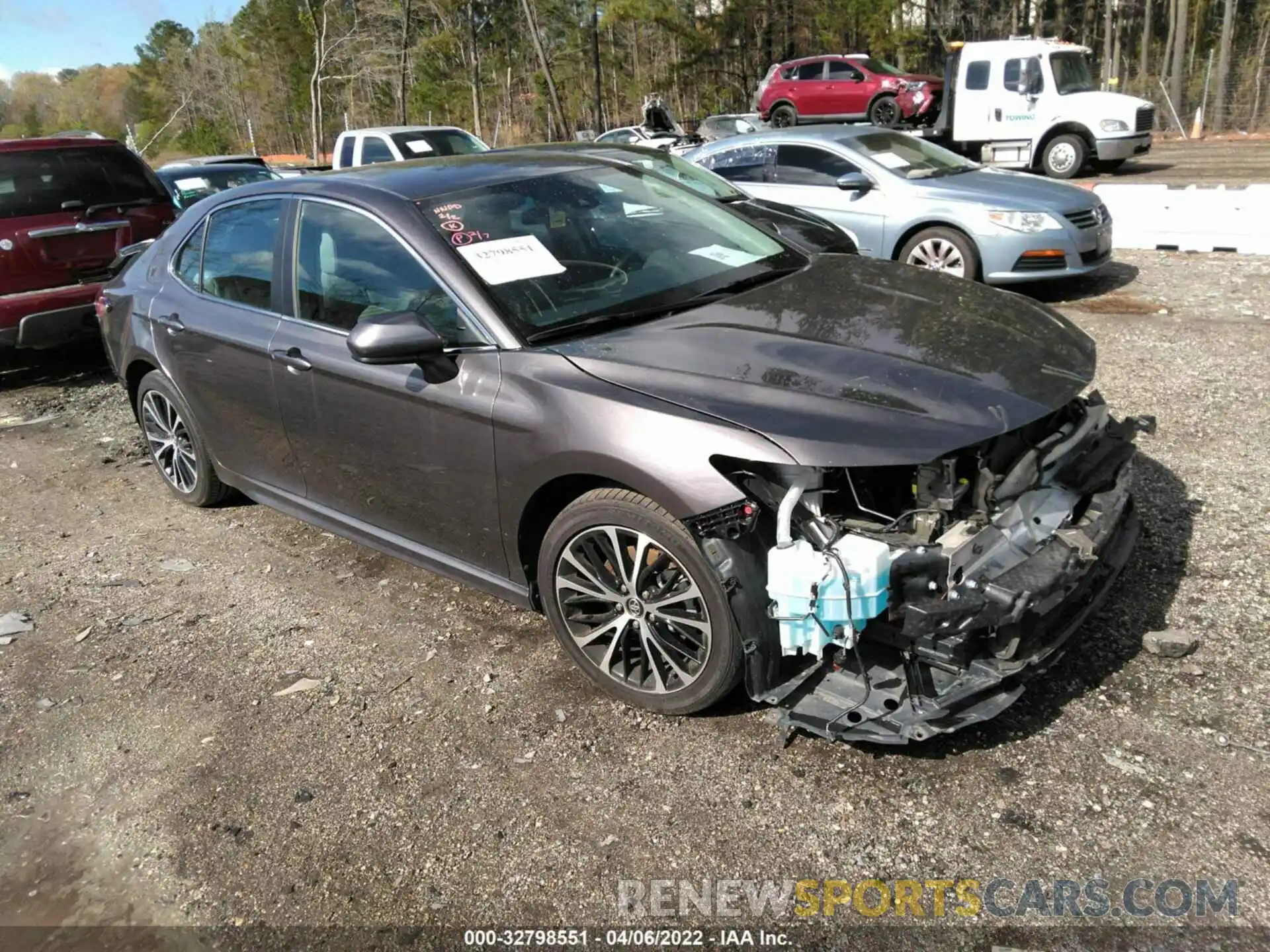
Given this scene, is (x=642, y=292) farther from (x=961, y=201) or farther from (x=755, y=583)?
(x=961, y=201)

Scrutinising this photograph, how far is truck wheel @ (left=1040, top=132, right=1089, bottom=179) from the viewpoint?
56.2 feet

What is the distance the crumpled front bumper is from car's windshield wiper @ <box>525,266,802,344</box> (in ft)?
4.59

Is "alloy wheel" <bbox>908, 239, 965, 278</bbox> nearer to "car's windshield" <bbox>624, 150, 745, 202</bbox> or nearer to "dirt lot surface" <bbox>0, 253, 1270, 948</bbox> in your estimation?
"car's windshield" <bbox>624, 150, 745, 202</bbox>

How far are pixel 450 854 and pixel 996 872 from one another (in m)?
1.48

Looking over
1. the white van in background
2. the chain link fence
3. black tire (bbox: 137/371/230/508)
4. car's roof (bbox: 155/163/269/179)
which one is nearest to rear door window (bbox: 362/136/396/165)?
the white van in background

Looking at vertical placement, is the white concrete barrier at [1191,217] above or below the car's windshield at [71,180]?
below

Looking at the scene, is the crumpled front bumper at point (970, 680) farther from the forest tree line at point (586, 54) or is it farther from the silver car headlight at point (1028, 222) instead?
the forest tree line at point (586, 54)

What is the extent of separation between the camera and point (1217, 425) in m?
5.23

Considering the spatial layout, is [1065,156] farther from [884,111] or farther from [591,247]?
[591,247]

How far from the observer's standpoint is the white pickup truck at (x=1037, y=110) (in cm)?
1686

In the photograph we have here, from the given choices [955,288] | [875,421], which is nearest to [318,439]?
[875,421]

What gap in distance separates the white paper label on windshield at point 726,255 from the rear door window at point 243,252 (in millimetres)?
1816

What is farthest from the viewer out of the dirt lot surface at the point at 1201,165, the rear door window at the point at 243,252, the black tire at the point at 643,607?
the dirt lot surface at the point at 1201,165

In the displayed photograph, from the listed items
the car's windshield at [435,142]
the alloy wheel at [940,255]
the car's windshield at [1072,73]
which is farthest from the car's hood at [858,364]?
the car's windshield at [1072,73]
